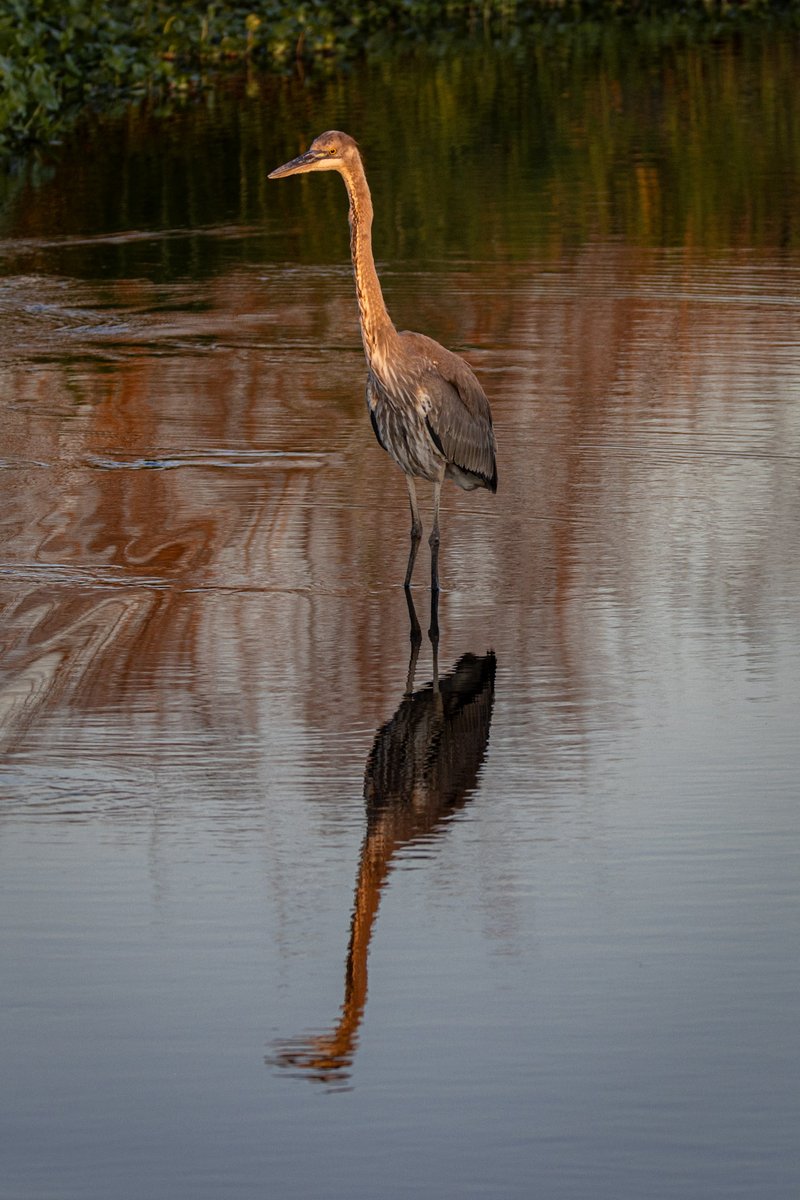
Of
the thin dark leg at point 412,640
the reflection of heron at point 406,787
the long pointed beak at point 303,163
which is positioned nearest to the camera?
the reflection of heron at point 406,787

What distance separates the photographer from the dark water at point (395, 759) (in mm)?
4789

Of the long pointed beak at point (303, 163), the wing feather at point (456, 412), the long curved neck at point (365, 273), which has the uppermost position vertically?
the long pointed beak at point (303, 163)

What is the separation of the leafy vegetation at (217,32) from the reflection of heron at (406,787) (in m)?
18.0

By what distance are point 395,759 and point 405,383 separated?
7.18 feet

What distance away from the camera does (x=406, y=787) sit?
6680 millimetres

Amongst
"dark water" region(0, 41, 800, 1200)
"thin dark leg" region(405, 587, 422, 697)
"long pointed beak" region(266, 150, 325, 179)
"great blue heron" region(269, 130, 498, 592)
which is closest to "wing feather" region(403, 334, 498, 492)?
"great blue heron" region(269, 130, 498, 592)

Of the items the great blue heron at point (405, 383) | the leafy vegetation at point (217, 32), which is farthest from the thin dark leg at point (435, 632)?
the leafy vegetation at point (217, 32)

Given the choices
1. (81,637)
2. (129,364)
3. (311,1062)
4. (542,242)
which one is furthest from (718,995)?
(542,242)

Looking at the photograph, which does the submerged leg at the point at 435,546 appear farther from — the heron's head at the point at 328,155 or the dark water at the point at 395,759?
the heron's head at the point at 328,155

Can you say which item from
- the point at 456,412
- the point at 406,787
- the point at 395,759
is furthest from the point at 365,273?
the point at 406,787

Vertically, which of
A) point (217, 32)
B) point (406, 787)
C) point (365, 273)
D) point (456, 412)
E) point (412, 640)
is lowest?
point (406, 787)

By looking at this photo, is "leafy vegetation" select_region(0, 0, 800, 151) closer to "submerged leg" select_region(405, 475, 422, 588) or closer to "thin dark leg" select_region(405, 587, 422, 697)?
"submerged leg" select_region(405, 475, 422, 588)

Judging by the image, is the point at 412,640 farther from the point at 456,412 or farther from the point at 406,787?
the point at 406,787

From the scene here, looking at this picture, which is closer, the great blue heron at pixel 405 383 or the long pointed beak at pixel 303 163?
the long pointed beak at pixel 303 163
